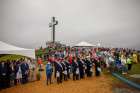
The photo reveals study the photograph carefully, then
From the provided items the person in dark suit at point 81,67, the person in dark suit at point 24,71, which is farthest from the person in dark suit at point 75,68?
the person in dark suit at point 24,71

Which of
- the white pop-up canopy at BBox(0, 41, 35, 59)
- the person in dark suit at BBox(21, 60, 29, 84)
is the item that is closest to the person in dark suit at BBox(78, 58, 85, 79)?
the white pop-up canopy at BBox(0, 41, 35, 59)

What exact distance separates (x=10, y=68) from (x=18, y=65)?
2.12 feet

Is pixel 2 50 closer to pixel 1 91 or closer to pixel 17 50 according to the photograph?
pixel 17 50

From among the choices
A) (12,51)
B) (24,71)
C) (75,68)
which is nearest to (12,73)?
(24,71)

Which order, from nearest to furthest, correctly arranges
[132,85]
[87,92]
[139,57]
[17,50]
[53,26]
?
[87,92] → [132,85] → [17,50] → [139,57] → [53,26]

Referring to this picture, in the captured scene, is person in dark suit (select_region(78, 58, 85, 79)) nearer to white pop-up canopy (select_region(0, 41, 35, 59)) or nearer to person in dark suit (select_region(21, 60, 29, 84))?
white pop-up canopy (select_region(0, 41, 35, 59))

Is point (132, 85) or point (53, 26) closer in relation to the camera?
point (132, 85)

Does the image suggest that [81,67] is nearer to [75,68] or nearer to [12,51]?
[75,68]

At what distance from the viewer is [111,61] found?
1633 cm

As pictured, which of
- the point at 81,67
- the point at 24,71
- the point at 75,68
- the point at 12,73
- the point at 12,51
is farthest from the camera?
the point at 81,67

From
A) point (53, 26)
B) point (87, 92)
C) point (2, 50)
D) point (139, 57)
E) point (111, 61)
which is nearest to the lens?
point (87, 92)

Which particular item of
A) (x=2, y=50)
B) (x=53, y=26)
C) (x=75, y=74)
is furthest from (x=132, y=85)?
(x=53, y=26)

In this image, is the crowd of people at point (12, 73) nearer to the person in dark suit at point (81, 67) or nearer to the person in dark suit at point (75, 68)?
the person in dark suit at point (75, 68)

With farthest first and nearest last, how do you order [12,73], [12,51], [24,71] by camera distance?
[24,71]
[12,51]
[12,73]
